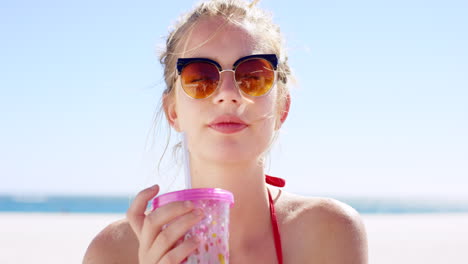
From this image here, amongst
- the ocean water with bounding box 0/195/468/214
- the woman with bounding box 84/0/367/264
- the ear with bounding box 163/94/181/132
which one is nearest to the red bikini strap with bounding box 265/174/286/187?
the woman with bounding box 84/0/367/264

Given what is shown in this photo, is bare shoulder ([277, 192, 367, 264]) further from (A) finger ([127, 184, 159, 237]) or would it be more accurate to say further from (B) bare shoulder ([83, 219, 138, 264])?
(A) finger ([127, 184, 159, 237])

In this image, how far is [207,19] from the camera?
273cm

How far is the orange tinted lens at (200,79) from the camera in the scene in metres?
2.40

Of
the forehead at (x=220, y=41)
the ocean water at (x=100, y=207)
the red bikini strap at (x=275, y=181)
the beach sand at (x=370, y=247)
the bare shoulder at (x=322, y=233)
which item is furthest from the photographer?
the ocean water at (x=100, y=207)

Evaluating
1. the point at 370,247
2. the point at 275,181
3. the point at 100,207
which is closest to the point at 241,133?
the point at 275,181

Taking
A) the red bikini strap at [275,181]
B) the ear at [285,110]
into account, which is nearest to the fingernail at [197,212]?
the ear at [285,110]

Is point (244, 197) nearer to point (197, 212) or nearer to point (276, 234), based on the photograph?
point (276, 234)

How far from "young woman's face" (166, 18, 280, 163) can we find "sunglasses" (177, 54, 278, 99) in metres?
0.03

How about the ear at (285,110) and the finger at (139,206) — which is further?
the ear at (285,110)

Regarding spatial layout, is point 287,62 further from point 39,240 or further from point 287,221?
point 39,240

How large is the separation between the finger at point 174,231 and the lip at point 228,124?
0.78m

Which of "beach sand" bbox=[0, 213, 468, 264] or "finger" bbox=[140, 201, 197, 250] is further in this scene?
"beach sand" bbox=[0, 213, 468, 264]

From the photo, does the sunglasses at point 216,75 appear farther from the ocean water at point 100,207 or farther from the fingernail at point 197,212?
the ocean water at point 100,207

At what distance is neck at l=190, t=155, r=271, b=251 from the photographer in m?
2.66
